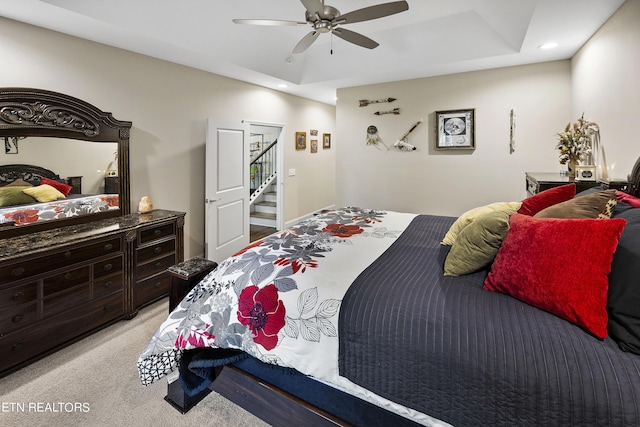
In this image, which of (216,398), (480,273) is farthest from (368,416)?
(216,398)

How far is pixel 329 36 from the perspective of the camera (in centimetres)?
403

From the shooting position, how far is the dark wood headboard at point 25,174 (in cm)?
241

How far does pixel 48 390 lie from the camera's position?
1.97m

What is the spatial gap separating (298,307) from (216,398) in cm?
106

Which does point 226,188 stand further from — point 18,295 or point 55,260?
point 18,295

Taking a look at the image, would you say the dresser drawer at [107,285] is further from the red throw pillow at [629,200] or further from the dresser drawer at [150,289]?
the red throw pillow at [629,200]

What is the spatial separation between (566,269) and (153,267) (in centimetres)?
316

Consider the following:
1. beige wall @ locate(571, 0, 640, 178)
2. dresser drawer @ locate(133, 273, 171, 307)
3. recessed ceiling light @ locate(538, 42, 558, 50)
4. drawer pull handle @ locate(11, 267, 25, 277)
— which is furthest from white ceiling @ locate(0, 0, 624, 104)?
dresser drawer @ locate(133, 273, 171, 307)

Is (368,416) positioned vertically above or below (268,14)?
below

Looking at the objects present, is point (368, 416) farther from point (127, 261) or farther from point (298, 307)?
point (127, 261)

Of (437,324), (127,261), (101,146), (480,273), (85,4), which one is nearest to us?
(437,324)

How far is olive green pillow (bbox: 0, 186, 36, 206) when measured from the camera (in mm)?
2410

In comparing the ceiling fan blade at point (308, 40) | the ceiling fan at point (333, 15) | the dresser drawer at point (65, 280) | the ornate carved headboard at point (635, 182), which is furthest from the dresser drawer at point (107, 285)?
the ornate carved headboard at point (635, 182)

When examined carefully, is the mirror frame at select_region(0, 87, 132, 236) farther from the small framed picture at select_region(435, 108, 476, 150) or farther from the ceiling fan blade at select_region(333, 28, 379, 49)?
the small framed picture at select_region(435, 108, 476, 150)
